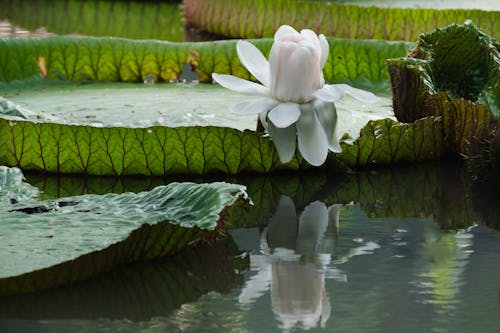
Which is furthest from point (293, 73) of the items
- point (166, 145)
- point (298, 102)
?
point (166, 145)

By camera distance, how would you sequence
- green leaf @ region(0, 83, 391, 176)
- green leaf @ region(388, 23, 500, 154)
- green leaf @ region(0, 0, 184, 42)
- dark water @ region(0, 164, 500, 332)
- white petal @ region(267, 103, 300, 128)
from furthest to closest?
green leaf @ region(0, 0, 184, 42) < green leaf @ region(388, 23, 500, 154) < green leaf @ region(0, 83, 391, 176) < white petal @ region(267, 103, 300, 128) < dark water @ region(0, 164, 500, 332)

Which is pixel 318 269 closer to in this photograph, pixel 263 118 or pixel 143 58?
pixel 263 118

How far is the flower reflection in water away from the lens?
5.64 feet

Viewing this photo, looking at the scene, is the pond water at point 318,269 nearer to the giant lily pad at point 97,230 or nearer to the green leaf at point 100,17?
the giant lily pad at point 97,230

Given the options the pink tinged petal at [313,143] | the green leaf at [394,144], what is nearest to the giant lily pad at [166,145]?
the green leaf at [394,144]

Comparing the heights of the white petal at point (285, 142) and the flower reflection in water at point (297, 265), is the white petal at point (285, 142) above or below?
above

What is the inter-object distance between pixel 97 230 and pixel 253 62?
0.76m

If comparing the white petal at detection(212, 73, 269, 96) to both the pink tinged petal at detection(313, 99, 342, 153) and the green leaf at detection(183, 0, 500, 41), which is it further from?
the green leaf at detection(183, 0, 500, 41)

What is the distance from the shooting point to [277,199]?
2.37 m

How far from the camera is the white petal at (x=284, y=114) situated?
232 cm

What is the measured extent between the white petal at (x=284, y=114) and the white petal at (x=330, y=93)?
5 cm

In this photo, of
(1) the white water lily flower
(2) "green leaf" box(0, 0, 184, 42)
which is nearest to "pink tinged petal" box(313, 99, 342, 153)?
(1) the white water lily flower

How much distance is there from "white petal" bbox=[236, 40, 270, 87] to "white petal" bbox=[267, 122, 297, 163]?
14 centimetres

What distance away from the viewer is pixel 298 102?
2379 millimetres
